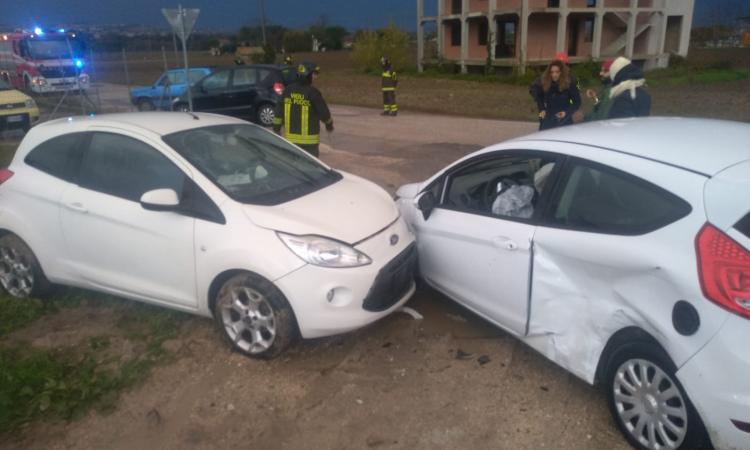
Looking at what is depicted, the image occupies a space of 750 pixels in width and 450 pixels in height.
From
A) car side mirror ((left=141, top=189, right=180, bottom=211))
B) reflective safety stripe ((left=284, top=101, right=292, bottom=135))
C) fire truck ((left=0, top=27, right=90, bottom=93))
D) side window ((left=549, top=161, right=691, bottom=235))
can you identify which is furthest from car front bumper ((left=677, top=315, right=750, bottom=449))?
fire truck ((left=0, top=27, right=90, bottom=93))

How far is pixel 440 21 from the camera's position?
3769 centimetres

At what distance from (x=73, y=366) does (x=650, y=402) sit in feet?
11.4

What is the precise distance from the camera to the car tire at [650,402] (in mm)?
2760

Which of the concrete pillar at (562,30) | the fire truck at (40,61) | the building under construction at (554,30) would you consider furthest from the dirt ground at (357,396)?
the concrete pillar at (562,30)

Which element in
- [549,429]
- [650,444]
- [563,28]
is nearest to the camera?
[650,444]

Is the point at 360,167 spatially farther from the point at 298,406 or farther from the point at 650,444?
the point at 650,444

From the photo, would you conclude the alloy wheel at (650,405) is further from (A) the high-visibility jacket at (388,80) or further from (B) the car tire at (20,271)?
(A) the high-visibility jacket at (388,80)

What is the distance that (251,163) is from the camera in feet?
15.3

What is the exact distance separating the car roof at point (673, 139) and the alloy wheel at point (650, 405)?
100cm

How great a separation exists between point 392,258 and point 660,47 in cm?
3737

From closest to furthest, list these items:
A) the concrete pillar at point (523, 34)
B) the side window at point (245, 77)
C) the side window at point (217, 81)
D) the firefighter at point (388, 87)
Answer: the side window at point (245, 77)
the side window at point (217, 81)
the firefighter at point (388, 87)
the concrete pillar at point (523, 34)

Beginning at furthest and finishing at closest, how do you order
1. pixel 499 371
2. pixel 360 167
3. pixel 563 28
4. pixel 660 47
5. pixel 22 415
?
pixel 660 47, pixel 563 28, pixel 360 167, pixel 499 371, pixel 22 415

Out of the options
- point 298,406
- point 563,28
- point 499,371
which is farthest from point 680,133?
point 563,28

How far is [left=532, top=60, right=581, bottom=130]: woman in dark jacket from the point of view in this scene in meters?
7.30
